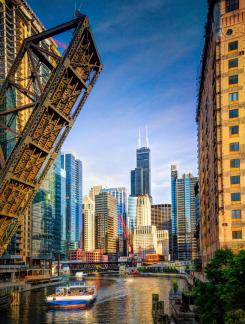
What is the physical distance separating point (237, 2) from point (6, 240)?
43.6 metres

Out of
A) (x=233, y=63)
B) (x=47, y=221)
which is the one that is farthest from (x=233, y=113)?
(x=47, y=221)

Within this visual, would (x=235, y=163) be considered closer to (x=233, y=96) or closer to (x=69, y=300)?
(x=233, y=96)

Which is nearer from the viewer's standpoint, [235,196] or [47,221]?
[235,196]

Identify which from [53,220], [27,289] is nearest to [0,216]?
[27,289]

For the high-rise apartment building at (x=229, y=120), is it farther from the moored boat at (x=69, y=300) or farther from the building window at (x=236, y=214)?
the moored boat at (x=69, y=300)

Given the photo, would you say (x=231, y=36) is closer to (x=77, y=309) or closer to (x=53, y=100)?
(x=53, y=100)

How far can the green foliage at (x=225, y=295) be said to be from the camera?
2464 cm

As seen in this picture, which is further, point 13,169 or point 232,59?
point 232,59

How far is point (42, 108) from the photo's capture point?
27703 mm

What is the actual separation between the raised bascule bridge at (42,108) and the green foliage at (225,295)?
13.8 meters

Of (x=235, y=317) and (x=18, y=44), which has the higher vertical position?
(x=18, y=44)

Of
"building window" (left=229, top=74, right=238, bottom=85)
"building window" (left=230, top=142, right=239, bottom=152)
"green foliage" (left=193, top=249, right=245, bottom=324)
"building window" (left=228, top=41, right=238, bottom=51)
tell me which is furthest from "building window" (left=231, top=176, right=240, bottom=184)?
"green foliage" (left=193, top=249, right=245, bottom=324)

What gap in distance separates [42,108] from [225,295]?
1539 centimetres

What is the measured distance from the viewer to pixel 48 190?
176500 millimetres
